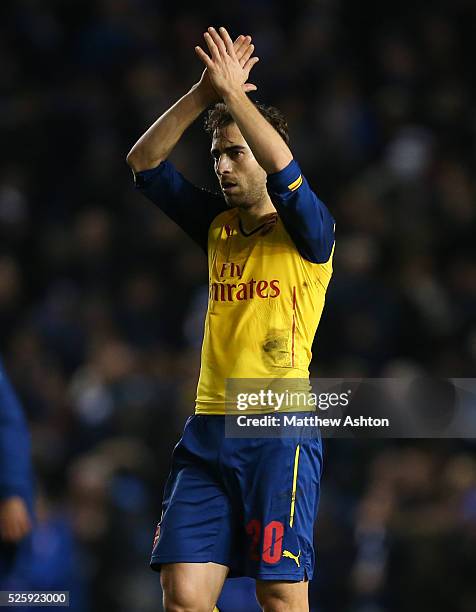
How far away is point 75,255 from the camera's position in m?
9.23

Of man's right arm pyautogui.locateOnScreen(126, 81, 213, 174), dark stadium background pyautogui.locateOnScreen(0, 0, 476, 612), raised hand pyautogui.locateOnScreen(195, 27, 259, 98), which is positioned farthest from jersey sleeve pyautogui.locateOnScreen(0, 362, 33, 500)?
dark stadium background pyautogui.locateOnScreen(0, 0, 476, 612)

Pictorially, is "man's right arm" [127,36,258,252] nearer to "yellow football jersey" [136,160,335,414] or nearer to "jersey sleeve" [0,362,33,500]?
"yellow football jersey" [136,160,335,414]

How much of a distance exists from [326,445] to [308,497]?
3.33m

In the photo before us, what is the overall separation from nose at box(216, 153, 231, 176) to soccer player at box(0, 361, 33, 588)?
1.16 metres

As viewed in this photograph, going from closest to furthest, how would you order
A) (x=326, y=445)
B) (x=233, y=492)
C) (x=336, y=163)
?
(x=233, y=492)
(x=326, y=445)
(x=336, y=163)

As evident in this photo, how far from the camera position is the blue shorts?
3.97 metres

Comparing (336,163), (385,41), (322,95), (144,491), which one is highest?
(385,41)

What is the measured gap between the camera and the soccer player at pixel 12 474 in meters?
4.65

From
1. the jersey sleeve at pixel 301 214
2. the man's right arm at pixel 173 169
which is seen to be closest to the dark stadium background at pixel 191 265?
the man's right arm at pixel 173 169

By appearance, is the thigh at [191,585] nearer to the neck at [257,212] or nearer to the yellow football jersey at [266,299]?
the yellow football jersey at [266,299]

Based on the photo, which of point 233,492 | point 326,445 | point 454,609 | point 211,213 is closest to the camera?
point 233,492

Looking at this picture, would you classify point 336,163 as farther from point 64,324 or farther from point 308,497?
point 308,497

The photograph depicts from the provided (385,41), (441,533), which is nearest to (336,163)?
(385,41)

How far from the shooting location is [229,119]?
4219 mm
